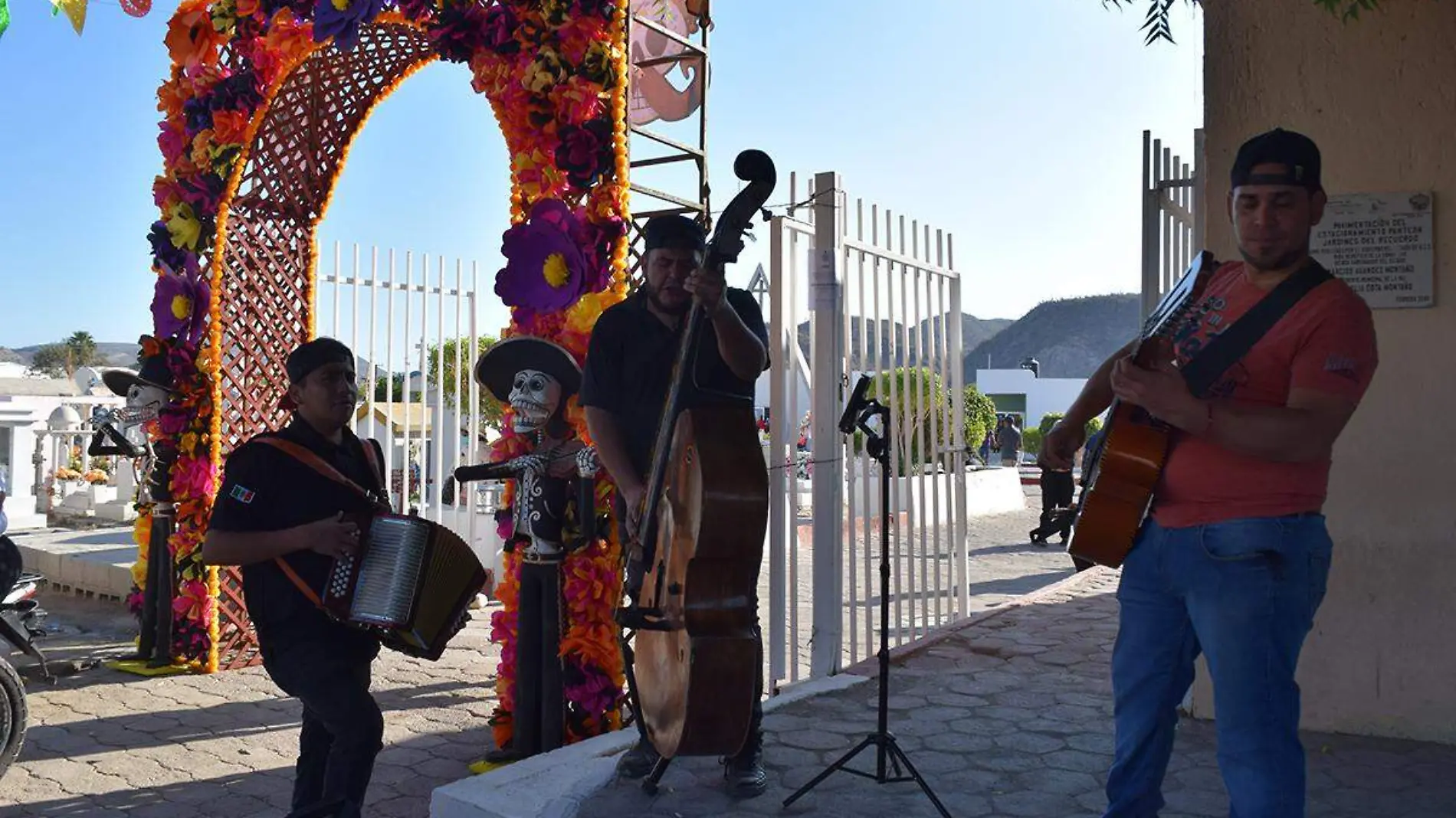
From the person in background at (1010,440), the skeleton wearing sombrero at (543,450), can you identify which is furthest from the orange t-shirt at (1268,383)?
the person in background at (1010,440)

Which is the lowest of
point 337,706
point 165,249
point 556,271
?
point 337,706

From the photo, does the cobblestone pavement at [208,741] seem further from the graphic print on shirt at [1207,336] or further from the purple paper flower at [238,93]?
the purple paper flower at [238,93]

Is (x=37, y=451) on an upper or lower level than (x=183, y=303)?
lower

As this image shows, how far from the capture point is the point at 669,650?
129 inches

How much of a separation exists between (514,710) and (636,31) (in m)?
4.55

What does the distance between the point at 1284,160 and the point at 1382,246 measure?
2.59 m

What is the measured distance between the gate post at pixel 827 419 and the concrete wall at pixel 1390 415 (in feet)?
6.96

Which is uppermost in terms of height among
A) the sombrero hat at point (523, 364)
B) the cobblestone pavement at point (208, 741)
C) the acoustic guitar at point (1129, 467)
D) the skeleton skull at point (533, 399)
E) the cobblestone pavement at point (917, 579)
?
the sombrero hat at point (523, 364)

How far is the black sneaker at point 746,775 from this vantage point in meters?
3.90

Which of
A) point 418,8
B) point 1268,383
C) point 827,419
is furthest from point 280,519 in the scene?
point 418,8

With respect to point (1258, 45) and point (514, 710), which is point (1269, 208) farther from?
point (514, 710)

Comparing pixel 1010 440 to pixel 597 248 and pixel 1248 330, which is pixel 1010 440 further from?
pixel 1248 330

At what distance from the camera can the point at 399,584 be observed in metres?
3.45

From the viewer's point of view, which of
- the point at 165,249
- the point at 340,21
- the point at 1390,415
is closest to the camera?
the point at 1390,415
